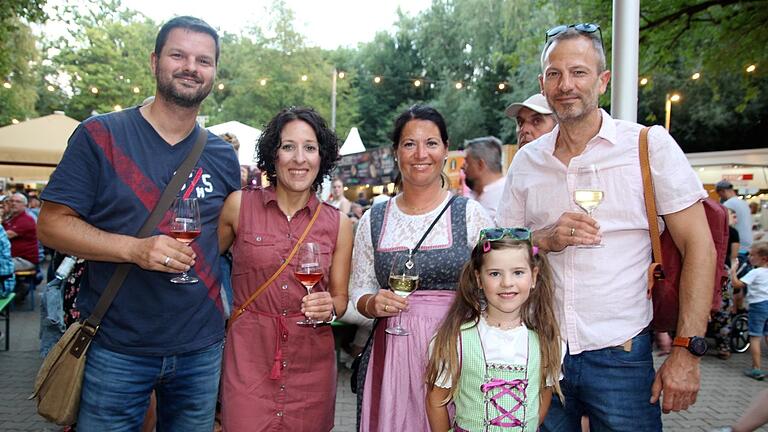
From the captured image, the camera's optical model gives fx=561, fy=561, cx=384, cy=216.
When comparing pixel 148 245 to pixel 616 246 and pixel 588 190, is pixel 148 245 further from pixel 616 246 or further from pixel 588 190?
pixel 616 246

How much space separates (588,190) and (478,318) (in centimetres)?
77

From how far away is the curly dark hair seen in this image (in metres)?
2.94

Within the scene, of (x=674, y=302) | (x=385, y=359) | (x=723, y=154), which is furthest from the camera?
(x=723, y=154)

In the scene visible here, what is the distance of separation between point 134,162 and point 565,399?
2.28 meters

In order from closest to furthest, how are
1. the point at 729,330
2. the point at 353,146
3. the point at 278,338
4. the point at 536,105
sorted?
the point at 278,338, the point at 536,105, the point at 729,330, the point at 353,146

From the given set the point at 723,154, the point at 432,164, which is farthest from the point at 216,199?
the point at 723,154

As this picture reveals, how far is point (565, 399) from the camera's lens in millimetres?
2676

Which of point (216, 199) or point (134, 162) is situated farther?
point (216, 199)

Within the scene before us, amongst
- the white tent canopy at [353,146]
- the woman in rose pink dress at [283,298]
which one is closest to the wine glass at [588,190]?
the woman in rose pink dress at [283,298]

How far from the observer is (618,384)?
2486mm

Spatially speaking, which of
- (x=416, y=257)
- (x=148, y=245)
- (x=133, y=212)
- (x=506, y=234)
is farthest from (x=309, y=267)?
(x=506, y=234)

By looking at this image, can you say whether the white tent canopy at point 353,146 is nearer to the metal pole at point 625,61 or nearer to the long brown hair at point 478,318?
the metal pole at point 625,61

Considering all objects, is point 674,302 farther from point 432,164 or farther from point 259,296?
point 259,296

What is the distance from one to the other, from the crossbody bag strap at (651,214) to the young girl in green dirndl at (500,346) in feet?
1.44
